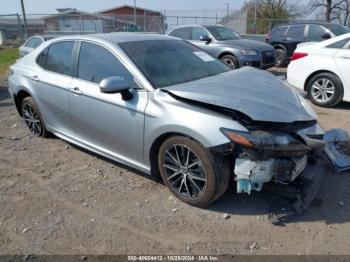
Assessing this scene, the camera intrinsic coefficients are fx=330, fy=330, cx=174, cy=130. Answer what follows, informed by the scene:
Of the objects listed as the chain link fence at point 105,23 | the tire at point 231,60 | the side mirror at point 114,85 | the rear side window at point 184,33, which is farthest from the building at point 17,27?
the side mirror at point 114,85

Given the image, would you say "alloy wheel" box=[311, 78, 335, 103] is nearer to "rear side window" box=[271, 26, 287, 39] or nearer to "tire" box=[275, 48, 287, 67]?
"tire" box=[275, 48, 287, 67]

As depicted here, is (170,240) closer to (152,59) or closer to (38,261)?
(38,261)

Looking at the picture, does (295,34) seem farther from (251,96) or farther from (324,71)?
(251,96)

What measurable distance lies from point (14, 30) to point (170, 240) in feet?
97.7

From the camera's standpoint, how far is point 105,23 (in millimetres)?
26703

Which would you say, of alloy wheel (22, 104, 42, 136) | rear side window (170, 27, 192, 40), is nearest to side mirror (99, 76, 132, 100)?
alloy wheel (22, 104, 42, 136)

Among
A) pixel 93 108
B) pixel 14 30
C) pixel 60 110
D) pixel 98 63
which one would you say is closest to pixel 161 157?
pixel 93 108

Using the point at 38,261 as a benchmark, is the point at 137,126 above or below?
→ above

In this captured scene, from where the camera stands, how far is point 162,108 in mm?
3166

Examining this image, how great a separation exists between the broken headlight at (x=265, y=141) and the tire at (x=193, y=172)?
271 millimetres

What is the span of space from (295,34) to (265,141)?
10485mm

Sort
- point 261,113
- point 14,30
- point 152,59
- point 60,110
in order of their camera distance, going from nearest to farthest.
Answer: point 261,113 → point 152,59 → point 60,110 → point 14,30

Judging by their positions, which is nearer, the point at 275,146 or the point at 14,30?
the point at 275,146

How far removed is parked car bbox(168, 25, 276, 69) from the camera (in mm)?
9547
